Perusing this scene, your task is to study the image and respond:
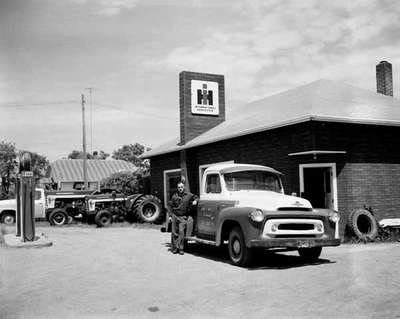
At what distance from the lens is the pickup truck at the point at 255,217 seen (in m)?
9.52

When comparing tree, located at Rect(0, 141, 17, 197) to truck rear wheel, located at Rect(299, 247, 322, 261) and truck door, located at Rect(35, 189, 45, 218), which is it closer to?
truck door, located at Rect(35, 189, 45, 218)

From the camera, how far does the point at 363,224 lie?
15016mm

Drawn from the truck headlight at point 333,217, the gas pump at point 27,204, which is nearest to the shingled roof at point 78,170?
the gas pump at point 27,204

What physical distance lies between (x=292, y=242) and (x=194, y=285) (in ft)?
7.91

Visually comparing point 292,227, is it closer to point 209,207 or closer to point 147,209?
point 209,207

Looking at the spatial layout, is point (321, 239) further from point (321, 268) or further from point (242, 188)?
point (242, 188)

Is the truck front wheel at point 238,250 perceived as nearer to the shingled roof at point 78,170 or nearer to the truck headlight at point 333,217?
the truck headlight at point 333,217

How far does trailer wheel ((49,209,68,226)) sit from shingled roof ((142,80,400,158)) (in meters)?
6.32

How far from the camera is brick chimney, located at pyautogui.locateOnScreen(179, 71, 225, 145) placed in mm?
23688

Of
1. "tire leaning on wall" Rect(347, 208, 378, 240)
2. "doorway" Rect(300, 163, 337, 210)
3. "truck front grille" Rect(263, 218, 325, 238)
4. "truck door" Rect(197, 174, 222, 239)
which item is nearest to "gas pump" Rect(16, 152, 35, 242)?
"truck door" Rect(197, 174, 222, 239)

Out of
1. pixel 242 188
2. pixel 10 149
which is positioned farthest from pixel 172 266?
pixel 10 149

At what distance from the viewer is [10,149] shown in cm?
6788

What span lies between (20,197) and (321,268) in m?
9.30

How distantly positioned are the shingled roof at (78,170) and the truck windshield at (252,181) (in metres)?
43.2
